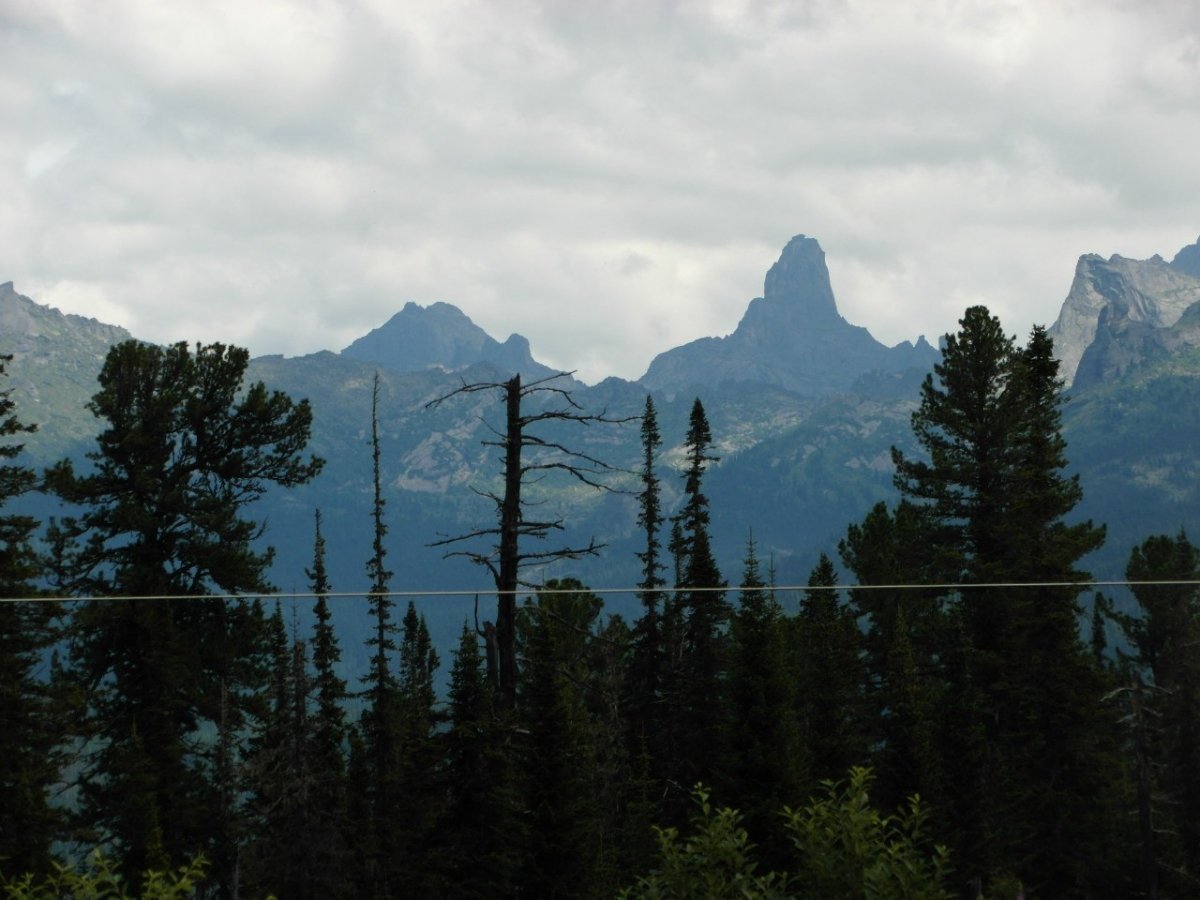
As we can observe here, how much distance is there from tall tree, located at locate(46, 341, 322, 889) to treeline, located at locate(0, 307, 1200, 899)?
0.10 meters

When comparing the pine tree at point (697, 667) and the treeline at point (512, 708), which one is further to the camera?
the pine tree at point (697, 667)

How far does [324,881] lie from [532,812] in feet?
40.8

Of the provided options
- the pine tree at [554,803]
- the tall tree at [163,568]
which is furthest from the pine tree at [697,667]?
the tall tree at [163,568]

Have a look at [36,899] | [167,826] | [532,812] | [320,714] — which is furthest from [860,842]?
[320,714]

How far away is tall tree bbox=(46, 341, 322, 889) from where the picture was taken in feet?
125

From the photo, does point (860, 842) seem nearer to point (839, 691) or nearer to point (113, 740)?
point (113, 740)

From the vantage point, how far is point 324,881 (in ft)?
151

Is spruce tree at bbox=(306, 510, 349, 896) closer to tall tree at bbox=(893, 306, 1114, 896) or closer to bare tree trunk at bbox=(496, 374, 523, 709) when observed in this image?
bare tree trunk at bbox=(496, 374, 523, 709)

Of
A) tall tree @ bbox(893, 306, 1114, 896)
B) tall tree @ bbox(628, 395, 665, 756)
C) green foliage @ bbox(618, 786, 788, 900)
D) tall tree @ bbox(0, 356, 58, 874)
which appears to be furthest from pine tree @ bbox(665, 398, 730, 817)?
green foliage @ bbox(618, 786, 788, 900)

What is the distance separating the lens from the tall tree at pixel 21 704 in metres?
30.0

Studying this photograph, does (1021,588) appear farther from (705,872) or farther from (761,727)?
(705,872)

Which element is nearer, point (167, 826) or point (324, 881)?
point (167, 826)

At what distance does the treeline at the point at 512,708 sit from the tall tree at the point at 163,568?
0.33ft

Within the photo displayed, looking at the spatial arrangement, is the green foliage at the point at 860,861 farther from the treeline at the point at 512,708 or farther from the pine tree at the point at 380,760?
the pine tree at the point at 380,760
